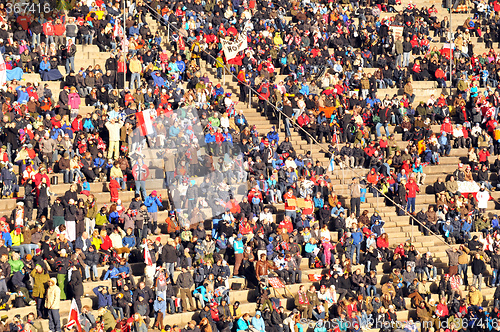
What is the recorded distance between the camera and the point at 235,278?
28.5 metres

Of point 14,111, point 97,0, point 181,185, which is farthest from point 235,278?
point 97,0

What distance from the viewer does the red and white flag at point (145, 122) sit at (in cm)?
3209

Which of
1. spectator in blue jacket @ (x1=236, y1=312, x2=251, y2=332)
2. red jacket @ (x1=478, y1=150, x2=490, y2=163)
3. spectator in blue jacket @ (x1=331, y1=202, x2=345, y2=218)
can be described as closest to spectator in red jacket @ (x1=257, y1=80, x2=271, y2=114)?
spectator in blue jacket @ (x1=331, y1=202, x2=345, y2=218)

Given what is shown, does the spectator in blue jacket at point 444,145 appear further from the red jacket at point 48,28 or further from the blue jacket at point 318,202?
Answer: the red jacket at point 48,28

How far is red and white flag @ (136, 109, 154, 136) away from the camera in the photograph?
1264 inches

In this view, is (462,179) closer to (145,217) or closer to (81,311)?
(145,217)

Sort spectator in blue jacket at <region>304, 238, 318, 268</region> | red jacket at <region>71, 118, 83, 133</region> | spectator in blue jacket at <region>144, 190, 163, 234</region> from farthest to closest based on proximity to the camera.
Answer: red jacket at <region>71, 118, 83, 133</region> → spectator in blue jacket at <region>304, 238, 318, 268</region> → spectator in blue jacket at <region>144, 190, 163, 234</region>

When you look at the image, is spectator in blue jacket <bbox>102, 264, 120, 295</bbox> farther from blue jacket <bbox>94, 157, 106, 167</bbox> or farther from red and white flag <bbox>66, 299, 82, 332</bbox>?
blue jacket <bbox>94, 157, 106, 167</bbox>

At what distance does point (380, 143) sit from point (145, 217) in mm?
10584

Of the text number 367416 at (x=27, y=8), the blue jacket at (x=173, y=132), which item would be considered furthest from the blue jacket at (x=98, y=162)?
the text number 367416 at (x=27, y=8)

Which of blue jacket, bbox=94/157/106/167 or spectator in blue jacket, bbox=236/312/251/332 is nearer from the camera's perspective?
spectator in blue jacket, bbox=236/312/251/332

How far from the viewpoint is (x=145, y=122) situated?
32.1m

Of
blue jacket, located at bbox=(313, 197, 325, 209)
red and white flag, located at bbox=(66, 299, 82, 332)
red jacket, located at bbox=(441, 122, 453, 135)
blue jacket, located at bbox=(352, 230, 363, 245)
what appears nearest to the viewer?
red and white flag, located at bbox=(66, 299, 82, 332)

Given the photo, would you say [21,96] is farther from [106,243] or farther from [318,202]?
[318,202]
